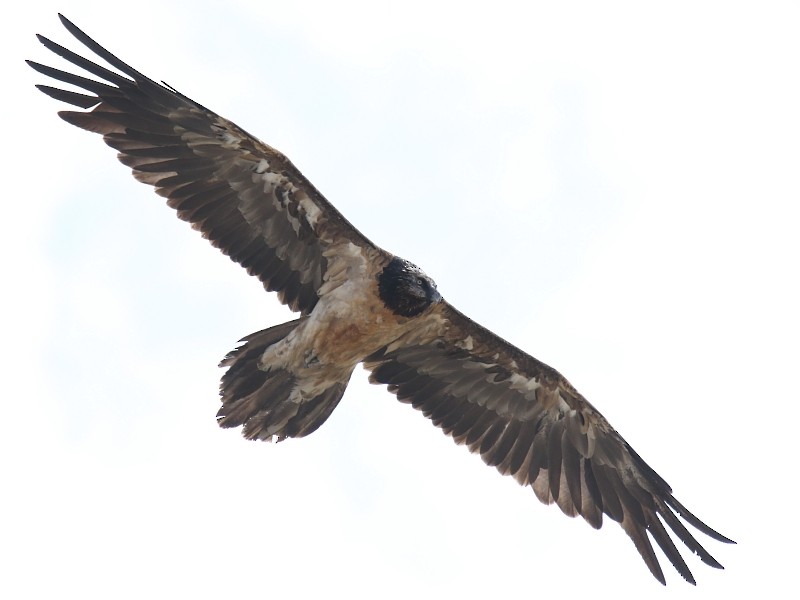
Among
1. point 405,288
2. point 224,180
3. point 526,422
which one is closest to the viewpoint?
point 405,288

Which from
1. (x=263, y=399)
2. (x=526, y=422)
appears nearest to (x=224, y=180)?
(x=263, y=399)

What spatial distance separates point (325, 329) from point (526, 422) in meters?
2.73

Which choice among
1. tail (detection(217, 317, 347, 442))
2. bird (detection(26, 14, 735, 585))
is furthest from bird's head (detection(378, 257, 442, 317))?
tail (detection(217, 317, 347, 442))

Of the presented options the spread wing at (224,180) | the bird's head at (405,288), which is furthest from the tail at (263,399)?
the bird's head at (405,288)

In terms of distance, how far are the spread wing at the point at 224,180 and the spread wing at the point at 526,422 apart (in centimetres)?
141

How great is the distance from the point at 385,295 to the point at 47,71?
3.74 meters

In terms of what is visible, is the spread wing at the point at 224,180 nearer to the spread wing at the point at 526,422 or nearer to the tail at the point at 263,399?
the tail at the point at 263,399

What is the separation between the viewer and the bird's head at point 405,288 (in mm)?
13625

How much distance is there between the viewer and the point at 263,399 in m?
13.9

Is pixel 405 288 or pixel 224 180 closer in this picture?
pixel 405 288

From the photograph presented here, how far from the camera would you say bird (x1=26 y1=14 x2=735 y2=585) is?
13.5m

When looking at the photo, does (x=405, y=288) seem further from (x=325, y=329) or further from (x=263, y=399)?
(x=263, y=399)

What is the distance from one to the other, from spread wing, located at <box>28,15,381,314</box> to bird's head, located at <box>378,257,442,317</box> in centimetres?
36

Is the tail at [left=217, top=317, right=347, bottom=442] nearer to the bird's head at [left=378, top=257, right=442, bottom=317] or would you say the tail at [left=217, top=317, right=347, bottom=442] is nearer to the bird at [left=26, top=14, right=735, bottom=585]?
the bird at [left=26, top=14, right=735, bottom=585]
